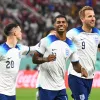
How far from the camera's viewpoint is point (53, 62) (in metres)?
10.2

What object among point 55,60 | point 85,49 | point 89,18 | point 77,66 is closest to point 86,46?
point 85,49

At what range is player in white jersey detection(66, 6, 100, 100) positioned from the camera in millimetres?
11305

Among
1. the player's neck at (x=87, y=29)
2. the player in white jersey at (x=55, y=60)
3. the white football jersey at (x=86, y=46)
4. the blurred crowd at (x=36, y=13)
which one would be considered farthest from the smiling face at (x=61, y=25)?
the blurred crowd at (x=36, y=13)

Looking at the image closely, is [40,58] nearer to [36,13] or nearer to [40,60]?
[40,60]

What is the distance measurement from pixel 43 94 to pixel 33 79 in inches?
461

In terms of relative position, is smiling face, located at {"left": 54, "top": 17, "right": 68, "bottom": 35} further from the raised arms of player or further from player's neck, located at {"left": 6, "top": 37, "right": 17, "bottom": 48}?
player's neck, located at {"left": 6, "top": 37, "right": 17, "bottom": 48}

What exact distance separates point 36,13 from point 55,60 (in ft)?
64.6

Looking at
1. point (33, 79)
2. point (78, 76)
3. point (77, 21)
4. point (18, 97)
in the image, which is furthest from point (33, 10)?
point (78, 76)

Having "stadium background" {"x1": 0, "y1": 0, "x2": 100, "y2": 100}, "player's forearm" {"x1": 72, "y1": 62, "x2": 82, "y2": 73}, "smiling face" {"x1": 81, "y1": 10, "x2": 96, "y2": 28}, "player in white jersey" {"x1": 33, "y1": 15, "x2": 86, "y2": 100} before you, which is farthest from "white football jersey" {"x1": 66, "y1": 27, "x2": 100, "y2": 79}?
"stadium background" {"x1": 0, "y1": 0, "x2": 100, "y2": 100}

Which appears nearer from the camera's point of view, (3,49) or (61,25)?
(61,25)

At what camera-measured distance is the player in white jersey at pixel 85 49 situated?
37.1 ft

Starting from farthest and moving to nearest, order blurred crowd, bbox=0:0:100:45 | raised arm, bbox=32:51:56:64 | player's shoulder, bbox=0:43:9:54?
blurred crowd, bbox=0:0:100:45 < player's shoulder, bbox=0:43:9:54 < raised arm, bbox=32:51:56:64

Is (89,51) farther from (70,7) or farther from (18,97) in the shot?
(70,7)

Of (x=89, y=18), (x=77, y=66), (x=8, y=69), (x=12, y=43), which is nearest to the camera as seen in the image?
(x=8, y=69)
